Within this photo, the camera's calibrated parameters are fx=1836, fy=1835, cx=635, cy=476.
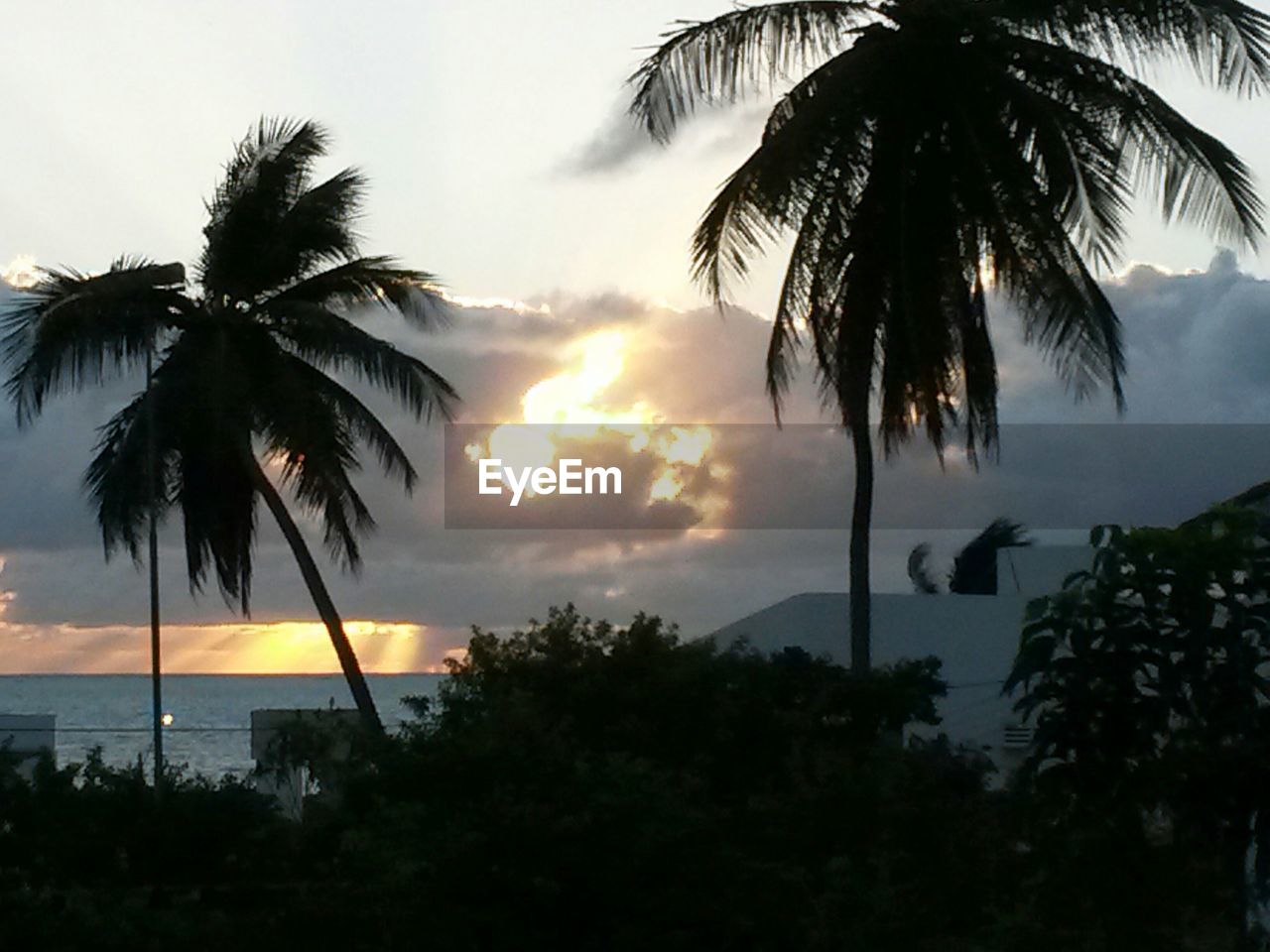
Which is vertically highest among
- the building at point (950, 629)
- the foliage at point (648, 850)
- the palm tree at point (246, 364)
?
the palm tree at point (246, 364)

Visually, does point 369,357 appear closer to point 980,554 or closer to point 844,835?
point 844,835

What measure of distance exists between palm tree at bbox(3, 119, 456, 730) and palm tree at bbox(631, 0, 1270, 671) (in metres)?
7.09

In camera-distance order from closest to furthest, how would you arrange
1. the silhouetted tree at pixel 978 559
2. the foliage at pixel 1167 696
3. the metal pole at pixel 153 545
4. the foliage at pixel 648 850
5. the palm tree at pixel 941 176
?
1. the foliage at pixel 648 850
2. the foliage at pixel 1167 696
3. the palm tree at pixel 941 176
4. the metal pole at pixel 153 545
5. the silhouetted tree at pixel 978 559

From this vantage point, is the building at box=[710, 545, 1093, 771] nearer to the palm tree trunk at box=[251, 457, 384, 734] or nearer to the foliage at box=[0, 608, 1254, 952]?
the palm tree trunk at box=[251, 457, 384, 734]

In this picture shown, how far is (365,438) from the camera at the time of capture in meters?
23.8

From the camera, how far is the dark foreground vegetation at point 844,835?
859cm

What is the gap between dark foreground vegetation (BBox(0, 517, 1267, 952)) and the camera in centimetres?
859

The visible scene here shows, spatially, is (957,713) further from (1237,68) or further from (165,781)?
(165,781)

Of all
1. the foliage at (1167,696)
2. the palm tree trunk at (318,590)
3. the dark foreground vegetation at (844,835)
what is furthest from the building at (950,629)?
the foliage at (1167,696)

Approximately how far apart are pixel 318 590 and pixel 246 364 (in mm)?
3021

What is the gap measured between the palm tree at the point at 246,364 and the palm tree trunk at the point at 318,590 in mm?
22

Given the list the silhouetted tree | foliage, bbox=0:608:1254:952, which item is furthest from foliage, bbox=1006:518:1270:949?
the silhouetted tree

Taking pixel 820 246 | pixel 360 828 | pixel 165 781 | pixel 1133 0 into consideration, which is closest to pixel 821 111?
pixel 820 246

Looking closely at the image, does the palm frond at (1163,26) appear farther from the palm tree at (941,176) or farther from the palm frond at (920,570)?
the palm frond at (920,570)
